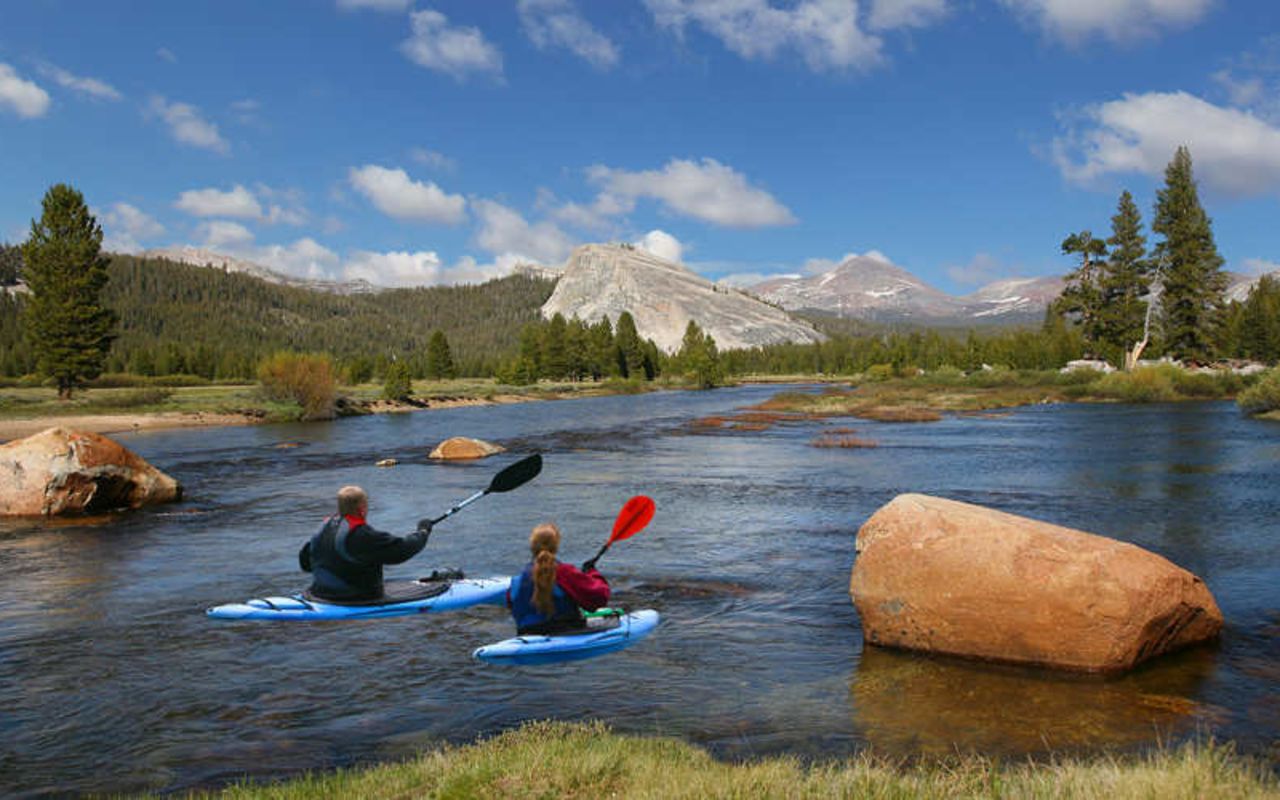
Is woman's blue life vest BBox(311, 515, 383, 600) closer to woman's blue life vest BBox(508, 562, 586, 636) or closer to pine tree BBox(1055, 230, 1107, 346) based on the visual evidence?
woman's blue life vest BBox(508, 562, 586, 636)

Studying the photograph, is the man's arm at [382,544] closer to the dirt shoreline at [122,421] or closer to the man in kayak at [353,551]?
the man in kayak at [353,551]

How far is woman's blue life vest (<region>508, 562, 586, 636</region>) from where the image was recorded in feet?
31.7

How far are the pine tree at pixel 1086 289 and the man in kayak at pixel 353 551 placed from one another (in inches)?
3203

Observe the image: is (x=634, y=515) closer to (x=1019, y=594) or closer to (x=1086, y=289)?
(x=1019, y=594)

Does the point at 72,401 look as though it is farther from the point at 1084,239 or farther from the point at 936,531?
the point at 1084,239

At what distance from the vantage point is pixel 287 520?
21.0m

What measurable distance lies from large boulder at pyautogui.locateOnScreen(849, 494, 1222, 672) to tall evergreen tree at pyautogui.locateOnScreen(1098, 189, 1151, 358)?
76112mm

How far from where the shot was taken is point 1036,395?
69.5 metres

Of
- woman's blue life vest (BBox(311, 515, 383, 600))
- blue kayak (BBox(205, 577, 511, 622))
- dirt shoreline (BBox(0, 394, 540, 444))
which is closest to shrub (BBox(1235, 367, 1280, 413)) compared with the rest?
blue kayak (BBox(205, 577, 511, 622))

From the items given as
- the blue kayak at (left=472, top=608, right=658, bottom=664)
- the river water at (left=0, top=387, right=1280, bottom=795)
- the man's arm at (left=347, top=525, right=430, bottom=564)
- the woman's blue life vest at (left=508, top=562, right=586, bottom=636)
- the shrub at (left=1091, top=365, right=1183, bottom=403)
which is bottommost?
the river water at (left=0, top=387, right=1280, bottom=795)

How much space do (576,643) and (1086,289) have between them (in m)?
83.1

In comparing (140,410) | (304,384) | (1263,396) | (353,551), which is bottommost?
(353,551)

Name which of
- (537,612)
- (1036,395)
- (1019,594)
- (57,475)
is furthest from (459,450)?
(1036,395)

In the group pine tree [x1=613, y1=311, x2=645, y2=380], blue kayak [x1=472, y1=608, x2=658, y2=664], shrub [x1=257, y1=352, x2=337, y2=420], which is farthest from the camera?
pine tree [x1=613, y1=311, x2=645, y2=380]
